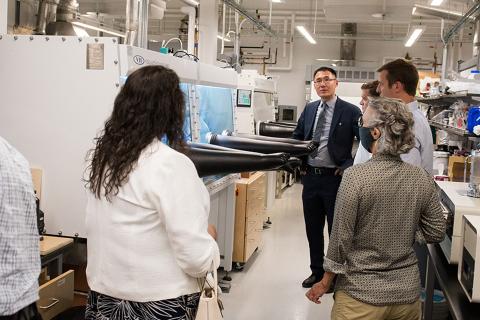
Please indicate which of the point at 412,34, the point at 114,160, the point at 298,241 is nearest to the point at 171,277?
the point at 114,160

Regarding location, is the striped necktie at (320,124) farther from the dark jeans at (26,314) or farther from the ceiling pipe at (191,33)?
the dark jeans at (26,314)

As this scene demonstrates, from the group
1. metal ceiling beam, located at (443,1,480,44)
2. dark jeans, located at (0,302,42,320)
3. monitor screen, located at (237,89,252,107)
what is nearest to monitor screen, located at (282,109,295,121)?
metal ceiling beam, located at (443,1,480,44)

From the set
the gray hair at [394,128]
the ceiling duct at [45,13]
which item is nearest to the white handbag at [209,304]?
the gray hair at [394,128]

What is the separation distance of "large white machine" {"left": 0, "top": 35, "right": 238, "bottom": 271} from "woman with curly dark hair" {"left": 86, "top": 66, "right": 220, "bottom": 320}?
798mm

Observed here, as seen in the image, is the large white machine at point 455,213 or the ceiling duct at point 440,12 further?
A: the ceiling duct at point 440,12

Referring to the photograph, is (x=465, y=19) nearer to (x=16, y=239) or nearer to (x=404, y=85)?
(x=404, y=85)

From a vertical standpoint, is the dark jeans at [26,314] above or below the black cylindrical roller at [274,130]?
below

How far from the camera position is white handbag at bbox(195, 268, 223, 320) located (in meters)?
1.74

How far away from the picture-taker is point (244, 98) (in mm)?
5922

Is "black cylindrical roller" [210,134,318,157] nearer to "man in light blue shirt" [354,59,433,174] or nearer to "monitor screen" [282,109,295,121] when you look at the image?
"man in light blue shirt" [354,59,433,174]

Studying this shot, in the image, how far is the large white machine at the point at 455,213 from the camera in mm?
2113

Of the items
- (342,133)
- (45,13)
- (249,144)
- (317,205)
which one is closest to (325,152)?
(342,133)

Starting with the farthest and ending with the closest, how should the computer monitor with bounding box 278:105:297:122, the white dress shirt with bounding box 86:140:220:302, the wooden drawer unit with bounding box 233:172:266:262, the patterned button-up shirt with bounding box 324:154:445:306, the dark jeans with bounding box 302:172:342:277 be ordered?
the computer monitor with bounding box 278:105:297:122
the wooden drawer unit with bounding box 233:172:266:262
the dark jeans with bounding box 302:172:342:277
the patterned button-up shirt with bounding box 324:154:445:306
the white dress shirt with bounding box 86:140:220:302

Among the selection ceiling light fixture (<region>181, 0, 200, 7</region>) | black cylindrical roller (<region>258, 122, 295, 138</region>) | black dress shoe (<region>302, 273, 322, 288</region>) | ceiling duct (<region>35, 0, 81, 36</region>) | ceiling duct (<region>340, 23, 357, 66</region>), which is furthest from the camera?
ceiling duct (<region>340, 23, 357, 66</region>)
